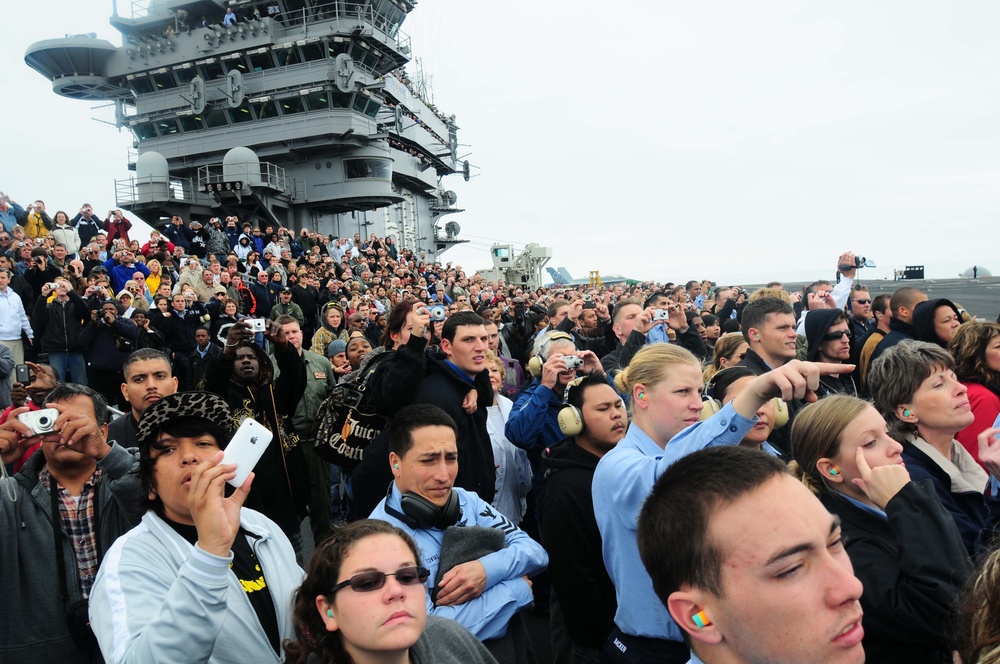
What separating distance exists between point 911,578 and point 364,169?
102 feet

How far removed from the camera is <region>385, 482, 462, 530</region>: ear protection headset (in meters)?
2.86

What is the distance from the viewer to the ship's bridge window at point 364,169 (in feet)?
100

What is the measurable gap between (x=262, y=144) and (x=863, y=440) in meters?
31.8

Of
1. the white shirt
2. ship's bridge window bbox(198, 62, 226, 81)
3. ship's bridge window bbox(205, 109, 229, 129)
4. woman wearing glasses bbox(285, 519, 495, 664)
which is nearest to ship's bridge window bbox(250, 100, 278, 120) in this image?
ship's bridge window bbox(205, 109, 229, 129)

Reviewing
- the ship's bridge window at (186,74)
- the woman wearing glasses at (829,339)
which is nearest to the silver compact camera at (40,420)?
the woman wearing glasses at (829,339)

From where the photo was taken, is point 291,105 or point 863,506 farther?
point 291,105

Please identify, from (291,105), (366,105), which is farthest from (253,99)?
(366,105)

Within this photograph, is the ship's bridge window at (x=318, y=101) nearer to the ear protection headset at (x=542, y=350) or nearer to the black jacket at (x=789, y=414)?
the ear protection headset at (x=542, y=350)

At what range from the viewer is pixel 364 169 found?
3066 cm

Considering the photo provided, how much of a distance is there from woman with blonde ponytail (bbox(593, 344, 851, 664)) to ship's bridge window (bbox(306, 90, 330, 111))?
29784 millimetres

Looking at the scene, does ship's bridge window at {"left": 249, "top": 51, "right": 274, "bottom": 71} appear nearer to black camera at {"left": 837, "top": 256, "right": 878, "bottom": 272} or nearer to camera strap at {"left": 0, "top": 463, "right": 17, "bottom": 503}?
black camera at {"left": 837, "top": 256, "right": 878, "bottom": 272}

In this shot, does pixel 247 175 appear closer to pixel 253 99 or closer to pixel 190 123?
pixel 253 99

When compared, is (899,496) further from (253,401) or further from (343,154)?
(343,154)

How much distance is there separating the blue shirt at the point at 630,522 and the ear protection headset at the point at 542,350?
2.23 metres
